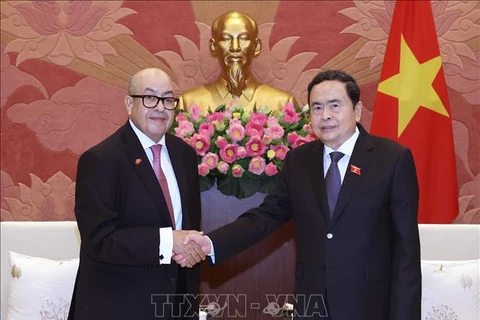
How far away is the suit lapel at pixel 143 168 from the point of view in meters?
2.12

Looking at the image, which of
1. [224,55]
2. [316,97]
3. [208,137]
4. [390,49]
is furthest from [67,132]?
[316,97]

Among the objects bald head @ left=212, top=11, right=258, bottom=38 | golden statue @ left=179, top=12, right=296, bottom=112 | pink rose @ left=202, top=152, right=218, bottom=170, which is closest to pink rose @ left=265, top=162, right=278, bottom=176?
pink rose @ left=202, top=152, right=218, bottom=170

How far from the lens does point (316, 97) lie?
7.02 ft

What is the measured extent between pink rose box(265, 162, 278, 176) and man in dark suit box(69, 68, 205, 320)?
18.0 inches

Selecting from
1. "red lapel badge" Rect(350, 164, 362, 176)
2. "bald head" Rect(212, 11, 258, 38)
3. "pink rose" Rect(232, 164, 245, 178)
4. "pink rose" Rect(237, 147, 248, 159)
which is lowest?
"pink rose" Rect(232, 164, 245, 178)

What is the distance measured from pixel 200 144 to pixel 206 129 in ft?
0.26

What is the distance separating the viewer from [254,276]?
8.54ft

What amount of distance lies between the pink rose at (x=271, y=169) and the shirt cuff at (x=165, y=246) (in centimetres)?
62

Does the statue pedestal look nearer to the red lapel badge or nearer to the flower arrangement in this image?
the flower arrangement

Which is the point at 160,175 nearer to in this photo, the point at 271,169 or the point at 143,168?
the point at 143,168

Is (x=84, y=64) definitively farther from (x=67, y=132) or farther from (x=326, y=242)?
(x=326, y=242)

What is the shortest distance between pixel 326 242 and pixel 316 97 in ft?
1.61

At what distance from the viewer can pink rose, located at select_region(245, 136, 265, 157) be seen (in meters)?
2.57

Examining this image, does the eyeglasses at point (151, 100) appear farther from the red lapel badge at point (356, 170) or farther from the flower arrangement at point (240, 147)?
the red lapel badge at point (356, 170)
